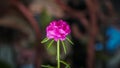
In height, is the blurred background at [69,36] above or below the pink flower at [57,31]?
above

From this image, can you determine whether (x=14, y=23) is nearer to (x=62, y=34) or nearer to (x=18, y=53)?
(x=18, y=53)

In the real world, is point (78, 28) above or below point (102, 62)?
above

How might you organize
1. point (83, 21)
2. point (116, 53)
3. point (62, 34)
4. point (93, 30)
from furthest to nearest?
1. point (116, 53)
2. point (83, 21)
3. point (93, 30)
4. point (62, 34)

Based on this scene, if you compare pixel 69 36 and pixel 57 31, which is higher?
pixel 69 36

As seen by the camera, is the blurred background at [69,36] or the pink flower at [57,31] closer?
the pink flower at [57,31]

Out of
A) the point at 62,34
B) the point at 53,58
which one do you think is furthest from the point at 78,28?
the point at 62,34

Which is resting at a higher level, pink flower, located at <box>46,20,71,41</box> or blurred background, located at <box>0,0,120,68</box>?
blurred background, located at <box>0,0,120,68</box>

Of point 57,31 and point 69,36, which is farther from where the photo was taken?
point 69,36

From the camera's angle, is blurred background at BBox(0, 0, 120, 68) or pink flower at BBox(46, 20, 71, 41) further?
blurred background at BBox(0, 0, 120, 68)
